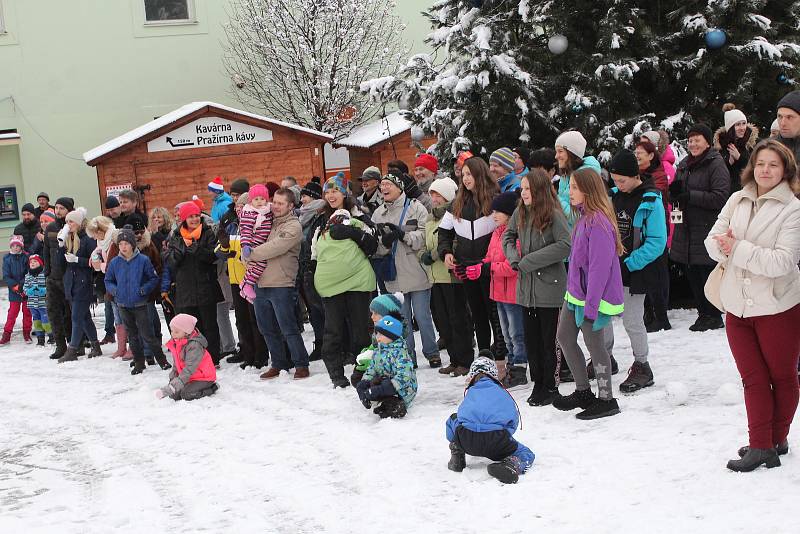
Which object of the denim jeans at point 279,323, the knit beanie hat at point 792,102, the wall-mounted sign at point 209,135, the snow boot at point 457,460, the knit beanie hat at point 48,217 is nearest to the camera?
the snow boot at point 457,460

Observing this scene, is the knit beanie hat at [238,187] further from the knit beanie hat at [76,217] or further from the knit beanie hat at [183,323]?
the knit beanie hat at [76,217]

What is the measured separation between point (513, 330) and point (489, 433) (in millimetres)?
2442

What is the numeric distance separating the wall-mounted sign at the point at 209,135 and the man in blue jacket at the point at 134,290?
1080 cm

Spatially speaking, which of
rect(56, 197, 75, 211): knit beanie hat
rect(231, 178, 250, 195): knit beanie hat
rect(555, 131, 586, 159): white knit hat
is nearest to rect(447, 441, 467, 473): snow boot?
rect(555, 131, 586, 159): white knit hat

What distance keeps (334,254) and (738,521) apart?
16.9 feet

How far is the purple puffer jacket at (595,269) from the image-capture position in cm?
670

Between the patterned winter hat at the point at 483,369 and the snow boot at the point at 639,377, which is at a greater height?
the patterned winter hat at the point at 483,369

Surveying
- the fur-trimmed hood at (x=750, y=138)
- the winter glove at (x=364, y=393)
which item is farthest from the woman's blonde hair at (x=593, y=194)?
the fur-trimmed hood at (x=750, y=138)

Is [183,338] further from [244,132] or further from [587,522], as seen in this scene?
[244,132]

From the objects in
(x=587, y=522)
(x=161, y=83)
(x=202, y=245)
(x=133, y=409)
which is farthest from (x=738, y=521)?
(x=161, y=83)

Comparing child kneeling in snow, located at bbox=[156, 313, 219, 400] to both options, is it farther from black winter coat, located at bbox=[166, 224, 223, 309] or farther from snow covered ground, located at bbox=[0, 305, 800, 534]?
black winter coat, located at bbox=[166, 224, 223, 309]

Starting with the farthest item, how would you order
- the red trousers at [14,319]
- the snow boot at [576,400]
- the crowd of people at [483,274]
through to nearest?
the red trousers at [14,319] → the snow boot at [576,400] → the crowd of people at [483,274]

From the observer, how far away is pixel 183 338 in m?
9.46

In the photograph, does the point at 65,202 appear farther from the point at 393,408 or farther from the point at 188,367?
the point at 393,408
